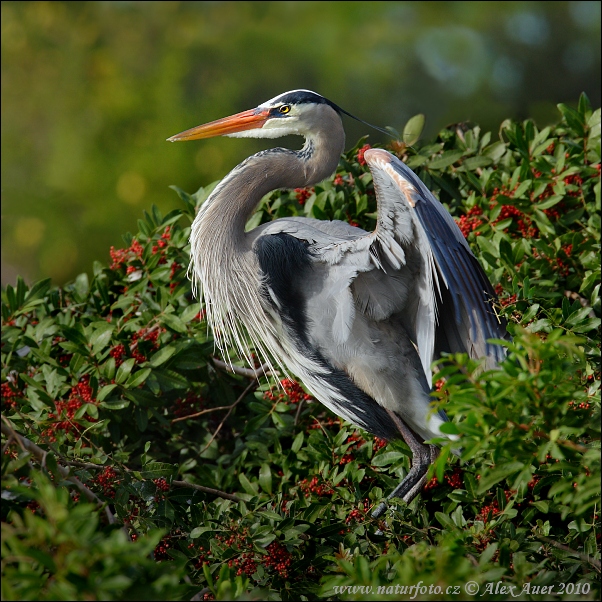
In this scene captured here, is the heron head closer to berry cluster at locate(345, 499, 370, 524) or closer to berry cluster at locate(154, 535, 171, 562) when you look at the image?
berry cluster at locate(345, 499, 370, 524)

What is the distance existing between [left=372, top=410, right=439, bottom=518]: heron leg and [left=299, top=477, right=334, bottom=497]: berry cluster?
154 mm

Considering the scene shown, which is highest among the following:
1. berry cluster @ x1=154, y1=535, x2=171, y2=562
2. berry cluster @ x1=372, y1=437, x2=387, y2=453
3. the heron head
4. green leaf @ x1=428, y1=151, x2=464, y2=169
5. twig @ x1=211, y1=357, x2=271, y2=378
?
the heron head

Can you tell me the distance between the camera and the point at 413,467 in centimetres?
232

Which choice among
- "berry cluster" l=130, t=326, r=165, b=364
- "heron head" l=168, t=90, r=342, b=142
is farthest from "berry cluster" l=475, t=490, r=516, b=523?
"heron head" l=168, t=90, r=342, b=142

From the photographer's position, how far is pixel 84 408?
220 cm

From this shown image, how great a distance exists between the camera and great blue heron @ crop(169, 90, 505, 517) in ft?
6.59

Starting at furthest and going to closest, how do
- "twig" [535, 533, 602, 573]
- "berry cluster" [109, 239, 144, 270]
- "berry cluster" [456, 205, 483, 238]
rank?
"berry cluster" [109, 239, 144, 270], "berry cluster" [456, 205, 483, 238], "twig" [535, 533, 602, 573]

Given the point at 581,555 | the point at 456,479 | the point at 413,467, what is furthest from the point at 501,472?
the point at 413,467

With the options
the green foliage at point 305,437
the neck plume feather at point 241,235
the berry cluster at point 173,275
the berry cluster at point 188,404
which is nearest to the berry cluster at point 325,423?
the green foliage at point 305,437

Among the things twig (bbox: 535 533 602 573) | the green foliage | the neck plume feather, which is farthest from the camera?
the neck plume feather

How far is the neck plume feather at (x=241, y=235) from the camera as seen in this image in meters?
2.36

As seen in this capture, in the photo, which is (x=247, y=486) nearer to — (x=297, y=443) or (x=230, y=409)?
(x=297, y=443)

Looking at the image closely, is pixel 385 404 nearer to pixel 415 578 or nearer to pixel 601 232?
pixel 601 232

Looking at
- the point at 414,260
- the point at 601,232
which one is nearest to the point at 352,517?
the point at 414,260
